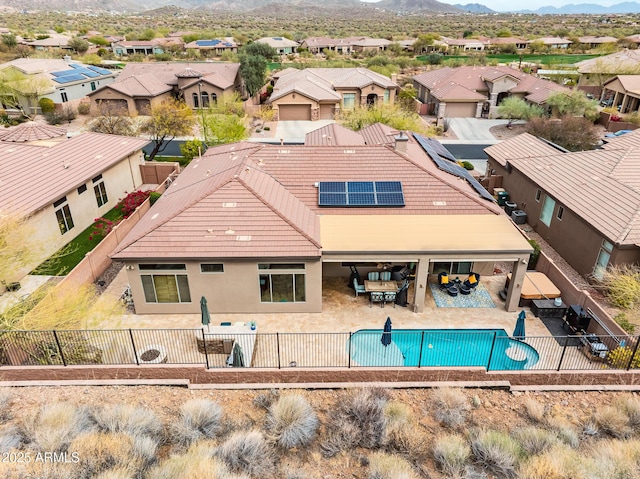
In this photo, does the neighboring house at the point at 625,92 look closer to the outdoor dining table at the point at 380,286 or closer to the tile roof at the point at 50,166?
the outdoor dining table at the point at 380,286

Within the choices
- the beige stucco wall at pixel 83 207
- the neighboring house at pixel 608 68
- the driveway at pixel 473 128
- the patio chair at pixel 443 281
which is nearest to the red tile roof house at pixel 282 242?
the patio chair at pixel 443 281

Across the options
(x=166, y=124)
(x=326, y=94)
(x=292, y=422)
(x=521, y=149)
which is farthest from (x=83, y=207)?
(x=326, y=94)

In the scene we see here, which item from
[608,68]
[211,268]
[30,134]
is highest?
[608,68]

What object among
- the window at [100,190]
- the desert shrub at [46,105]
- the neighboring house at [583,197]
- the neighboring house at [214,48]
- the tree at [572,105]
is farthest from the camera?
the neighboring house at [214,48]

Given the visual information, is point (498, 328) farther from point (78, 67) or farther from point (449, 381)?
point (78, 67)

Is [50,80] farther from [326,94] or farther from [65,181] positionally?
[65,181]

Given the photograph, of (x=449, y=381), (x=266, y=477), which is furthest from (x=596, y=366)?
(x=266, y=477)

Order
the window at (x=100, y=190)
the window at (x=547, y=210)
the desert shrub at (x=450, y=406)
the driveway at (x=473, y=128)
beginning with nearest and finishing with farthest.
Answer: the desert shrub at (x=450, y=406)
the window at (x=547, y=210)
the window at (x=100, y=190)
the driveway at (x=473, y=128)
